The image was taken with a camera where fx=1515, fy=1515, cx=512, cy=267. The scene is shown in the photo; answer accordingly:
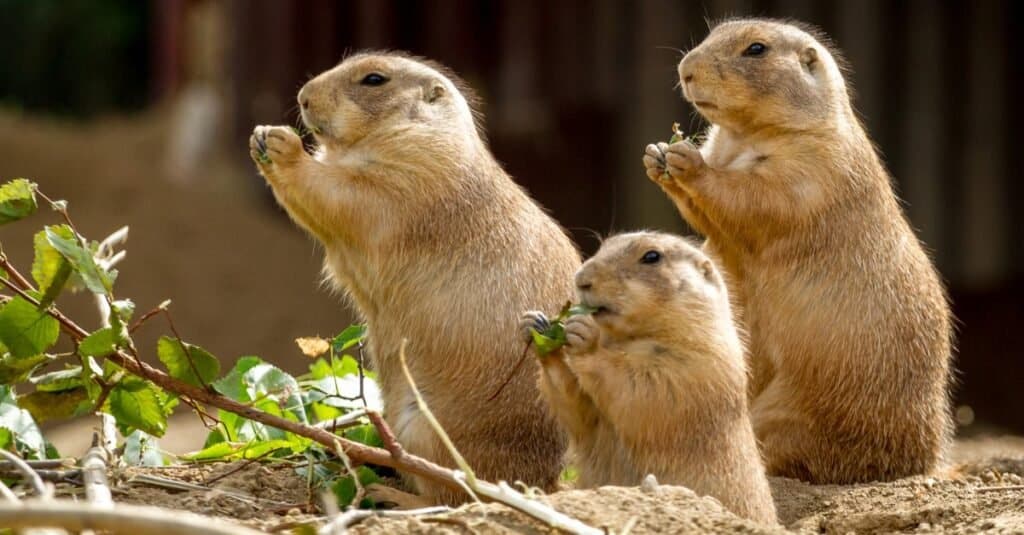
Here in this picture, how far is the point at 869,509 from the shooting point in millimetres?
5293

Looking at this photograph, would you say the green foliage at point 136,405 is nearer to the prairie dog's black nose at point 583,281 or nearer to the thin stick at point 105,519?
the prairie dog's black nose at point 583,281

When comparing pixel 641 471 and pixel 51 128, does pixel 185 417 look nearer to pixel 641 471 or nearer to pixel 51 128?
pixel 641 471

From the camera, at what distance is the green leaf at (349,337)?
5.52 meters

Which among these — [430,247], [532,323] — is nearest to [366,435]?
[430,247]

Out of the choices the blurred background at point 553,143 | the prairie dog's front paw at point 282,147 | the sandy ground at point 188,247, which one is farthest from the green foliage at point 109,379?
the blurred background at point 553,143

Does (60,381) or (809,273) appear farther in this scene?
(809,273)

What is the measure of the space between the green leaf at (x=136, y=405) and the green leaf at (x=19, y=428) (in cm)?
27

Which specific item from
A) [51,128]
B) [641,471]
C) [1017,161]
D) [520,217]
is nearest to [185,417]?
[520,217]

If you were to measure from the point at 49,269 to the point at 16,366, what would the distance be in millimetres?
372

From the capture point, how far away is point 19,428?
498 centimetres

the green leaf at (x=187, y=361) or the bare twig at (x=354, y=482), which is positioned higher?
the green leaf at (x=187, y=361)

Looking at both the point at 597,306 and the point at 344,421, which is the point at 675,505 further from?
the point at 344,421

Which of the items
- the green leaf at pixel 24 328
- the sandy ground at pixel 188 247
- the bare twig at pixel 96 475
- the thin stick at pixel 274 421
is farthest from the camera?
the sandy ground at pixel 188 247

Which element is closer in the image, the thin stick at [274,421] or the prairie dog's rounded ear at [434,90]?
the thin stick at [274,421]
